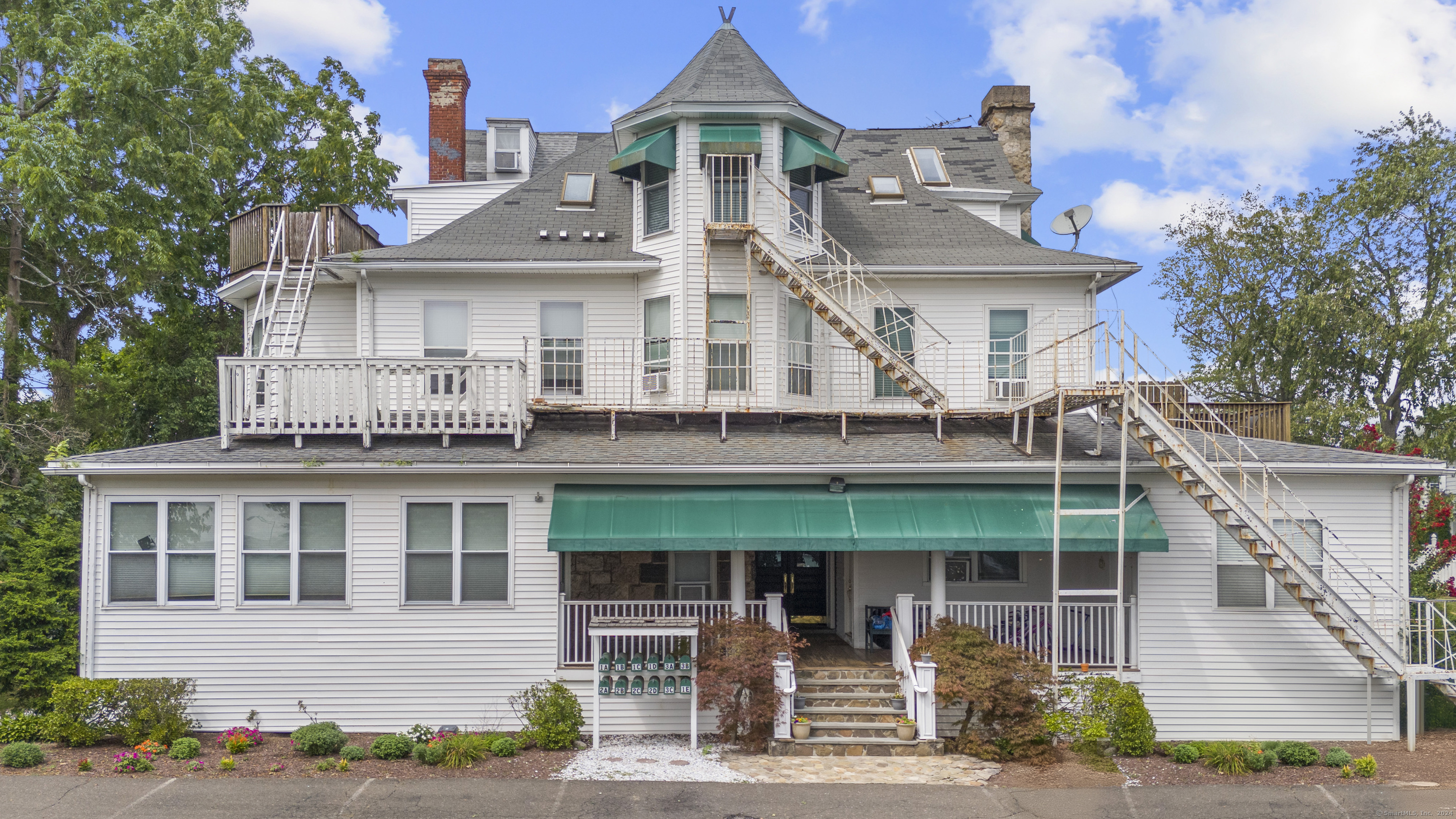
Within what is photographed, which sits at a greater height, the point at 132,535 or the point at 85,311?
the point at 85,311

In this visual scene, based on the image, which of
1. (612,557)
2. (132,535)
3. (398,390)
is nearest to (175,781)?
(132,535)

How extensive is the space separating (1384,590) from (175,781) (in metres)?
16.1

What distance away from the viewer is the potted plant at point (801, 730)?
40.5 ft

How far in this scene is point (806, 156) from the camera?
16.6 meters

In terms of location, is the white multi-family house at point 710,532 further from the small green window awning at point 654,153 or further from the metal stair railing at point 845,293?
the small green window awning at point 654,153

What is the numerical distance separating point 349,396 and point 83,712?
518 cm

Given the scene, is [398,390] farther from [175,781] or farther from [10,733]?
[10,733]

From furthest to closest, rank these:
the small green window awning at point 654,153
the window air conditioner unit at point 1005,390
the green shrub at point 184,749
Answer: the window air conditioner unit at point 1005,390
the small green window awning at point 654,153
the green shrub at point 184,749

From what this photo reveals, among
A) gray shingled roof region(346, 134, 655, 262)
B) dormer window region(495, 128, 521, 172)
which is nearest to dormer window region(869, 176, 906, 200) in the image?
gray shingled roof region(346, 134, 655, 262)

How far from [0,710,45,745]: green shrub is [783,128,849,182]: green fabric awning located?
44.8 ft

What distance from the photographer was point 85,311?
25.5m

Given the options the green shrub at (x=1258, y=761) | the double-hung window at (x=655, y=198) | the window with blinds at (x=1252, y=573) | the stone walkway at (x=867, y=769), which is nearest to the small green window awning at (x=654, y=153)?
the double-hung window at (x=655, y=198)

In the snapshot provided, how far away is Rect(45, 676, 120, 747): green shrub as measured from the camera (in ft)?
40.1

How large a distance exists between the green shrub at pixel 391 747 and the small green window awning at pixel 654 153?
9.90 metres
